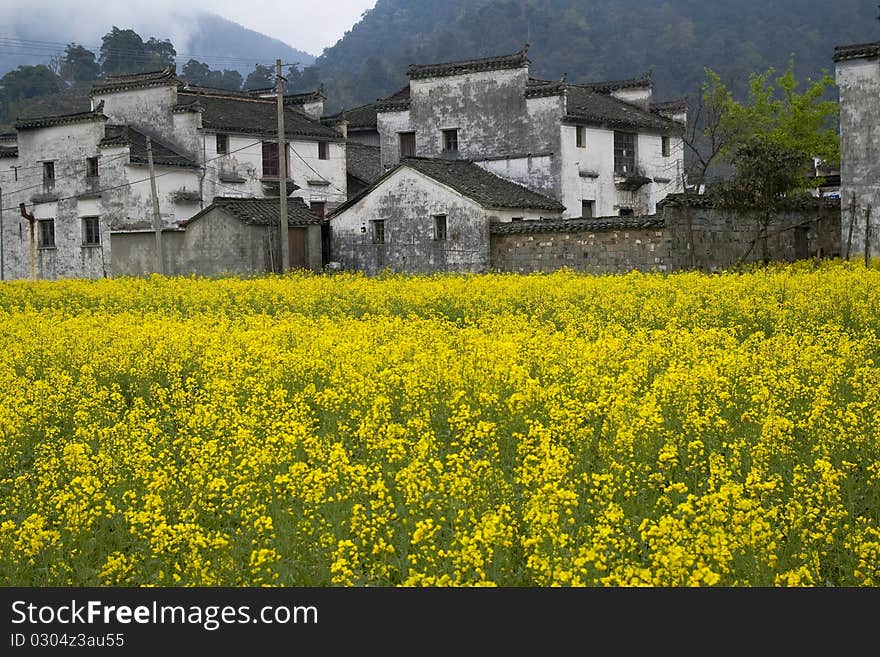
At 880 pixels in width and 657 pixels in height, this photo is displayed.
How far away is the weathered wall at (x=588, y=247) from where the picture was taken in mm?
24594

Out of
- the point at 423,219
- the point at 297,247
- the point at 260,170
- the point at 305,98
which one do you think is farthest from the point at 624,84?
the point at 297,247

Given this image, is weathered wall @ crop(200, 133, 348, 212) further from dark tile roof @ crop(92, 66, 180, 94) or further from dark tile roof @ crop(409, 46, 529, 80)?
dark tile roof @ crop(409, 46, 529, 80)

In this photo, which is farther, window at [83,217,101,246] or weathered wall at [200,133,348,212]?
window at [83,217,101,246]

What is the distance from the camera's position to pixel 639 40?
248 ft

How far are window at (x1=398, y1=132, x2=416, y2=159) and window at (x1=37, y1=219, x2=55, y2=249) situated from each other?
12.3 m

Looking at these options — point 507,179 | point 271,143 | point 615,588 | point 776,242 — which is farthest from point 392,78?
point 615,588

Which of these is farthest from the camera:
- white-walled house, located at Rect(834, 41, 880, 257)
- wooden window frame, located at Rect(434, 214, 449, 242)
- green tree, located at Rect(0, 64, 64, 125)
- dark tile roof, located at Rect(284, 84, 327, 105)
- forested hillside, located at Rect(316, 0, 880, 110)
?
forested hillside, located at Rect(316, 0, 880, 110)

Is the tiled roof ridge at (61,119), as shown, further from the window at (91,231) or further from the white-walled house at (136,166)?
the window at (91,231)

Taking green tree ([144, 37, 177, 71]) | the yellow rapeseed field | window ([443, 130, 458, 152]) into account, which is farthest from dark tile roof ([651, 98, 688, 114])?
green tree ([144, 37, 177, 71])

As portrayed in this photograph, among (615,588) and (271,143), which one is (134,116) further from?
(615,588)

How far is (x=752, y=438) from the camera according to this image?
7.27 meters

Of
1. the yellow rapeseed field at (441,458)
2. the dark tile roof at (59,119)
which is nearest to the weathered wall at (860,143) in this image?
the yellow rapeseed field at (441,458)

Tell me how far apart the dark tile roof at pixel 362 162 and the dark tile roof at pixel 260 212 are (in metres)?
10.3

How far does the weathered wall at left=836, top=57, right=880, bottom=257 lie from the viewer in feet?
87.8
